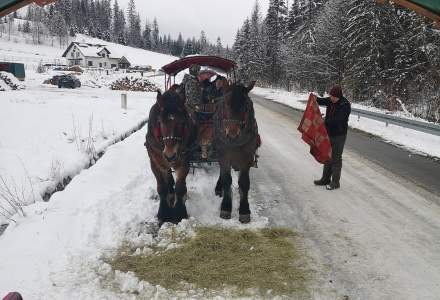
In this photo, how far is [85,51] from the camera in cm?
8288

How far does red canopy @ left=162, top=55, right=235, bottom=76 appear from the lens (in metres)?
8.29

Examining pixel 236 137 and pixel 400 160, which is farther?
pixel 400 160

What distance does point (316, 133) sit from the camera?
7387 millimetres

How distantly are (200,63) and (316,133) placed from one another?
10.6ft

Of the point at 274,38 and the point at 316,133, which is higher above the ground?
the point at 274,38

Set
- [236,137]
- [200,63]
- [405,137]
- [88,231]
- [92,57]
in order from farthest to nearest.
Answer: [92,57], [405,137], [200,63], [236,137], [88,231]

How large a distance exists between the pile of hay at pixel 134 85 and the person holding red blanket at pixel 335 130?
2694 cm

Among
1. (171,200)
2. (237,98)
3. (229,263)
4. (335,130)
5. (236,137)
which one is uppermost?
(237,98)

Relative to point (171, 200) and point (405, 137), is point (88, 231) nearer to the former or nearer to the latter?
point (171, 200)

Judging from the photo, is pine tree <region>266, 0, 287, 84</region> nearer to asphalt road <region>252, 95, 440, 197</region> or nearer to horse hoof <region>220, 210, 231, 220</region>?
asphalt road <region>252, 95, 440, 197</region>

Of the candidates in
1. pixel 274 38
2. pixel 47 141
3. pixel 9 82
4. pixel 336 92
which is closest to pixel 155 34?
pixel 274 38

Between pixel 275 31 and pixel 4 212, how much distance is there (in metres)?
53.0

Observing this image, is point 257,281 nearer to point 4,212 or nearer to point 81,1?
point 4,212

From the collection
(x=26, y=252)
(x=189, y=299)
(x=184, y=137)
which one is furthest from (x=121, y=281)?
(x=184, y=137)
